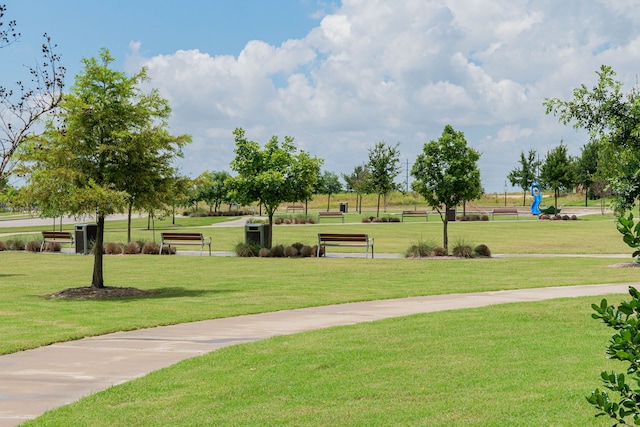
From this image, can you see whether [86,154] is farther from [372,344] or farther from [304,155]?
[304,155]

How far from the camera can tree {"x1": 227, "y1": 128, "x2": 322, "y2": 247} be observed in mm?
29031

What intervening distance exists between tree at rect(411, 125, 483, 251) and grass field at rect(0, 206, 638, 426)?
26.8 feet

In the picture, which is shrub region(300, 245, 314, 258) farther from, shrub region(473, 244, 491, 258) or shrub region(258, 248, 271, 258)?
shrub region(473, 244, 491, 258)

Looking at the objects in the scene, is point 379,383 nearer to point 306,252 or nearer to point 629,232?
point 629,232

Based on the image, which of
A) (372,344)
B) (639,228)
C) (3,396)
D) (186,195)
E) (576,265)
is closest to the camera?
(639,228)

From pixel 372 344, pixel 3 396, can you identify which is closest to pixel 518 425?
pixel 372 344

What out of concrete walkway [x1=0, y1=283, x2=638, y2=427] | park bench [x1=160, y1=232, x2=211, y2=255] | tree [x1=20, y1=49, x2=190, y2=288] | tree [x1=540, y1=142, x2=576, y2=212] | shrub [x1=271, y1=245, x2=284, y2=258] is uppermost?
tree [x1=540, y1=142, x2=576, y2=212]

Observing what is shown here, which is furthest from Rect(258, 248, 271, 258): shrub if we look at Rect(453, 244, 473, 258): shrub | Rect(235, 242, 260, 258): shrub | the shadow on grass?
the shadow on grass

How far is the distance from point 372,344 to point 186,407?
128 inches

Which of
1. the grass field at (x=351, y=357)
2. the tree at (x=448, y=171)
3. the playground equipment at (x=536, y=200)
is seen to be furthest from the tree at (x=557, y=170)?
the grass field at (x=351, y=357)

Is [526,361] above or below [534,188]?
below

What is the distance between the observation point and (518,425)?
229 inches

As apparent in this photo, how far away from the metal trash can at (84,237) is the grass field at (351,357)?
37.2 feet

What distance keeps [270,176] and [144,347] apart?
19.0 m
